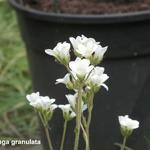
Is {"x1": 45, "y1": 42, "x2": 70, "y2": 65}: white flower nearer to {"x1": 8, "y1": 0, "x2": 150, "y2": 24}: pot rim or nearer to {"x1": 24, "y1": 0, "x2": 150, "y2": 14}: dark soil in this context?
{"x1": 8, "y1": 0, "x2": 150, "y2": 24}: pot rim

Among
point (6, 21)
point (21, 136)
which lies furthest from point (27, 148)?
point (6, 21)

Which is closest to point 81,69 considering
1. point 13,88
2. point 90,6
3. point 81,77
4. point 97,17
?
point 81,77

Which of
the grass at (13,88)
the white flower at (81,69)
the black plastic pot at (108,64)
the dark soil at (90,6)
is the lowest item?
the white flower at (81,69)

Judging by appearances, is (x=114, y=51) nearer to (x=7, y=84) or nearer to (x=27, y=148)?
(x=27, y=148)

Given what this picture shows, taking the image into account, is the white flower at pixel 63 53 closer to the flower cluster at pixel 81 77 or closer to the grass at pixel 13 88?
the flower cluster at pixel 81 77

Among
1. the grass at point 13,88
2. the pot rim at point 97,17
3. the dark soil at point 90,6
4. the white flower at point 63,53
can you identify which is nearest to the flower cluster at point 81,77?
the white flower at point 63,53

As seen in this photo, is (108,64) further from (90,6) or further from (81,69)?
(81,69)

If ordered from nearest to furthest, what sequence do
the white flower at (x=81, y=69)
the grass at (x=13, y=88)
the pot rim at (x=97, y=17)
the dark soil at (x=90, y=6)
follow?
the white flower at (x=81, y=69) < the pot rim at (x=97, y=17) < the dark soil at (x=90, y=6) < the grass at (x=13, y=88)

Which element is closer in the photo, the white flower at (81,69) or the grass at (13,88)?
the white flower at (81,69)
